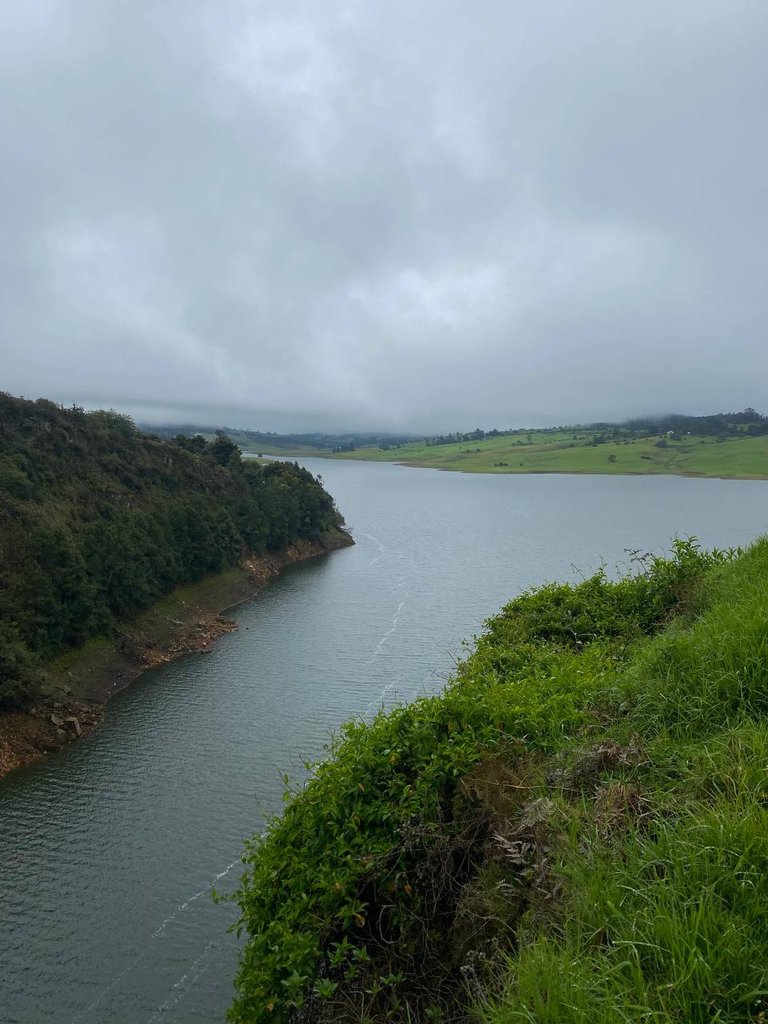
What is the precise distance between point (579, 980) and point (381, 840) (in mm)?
2667

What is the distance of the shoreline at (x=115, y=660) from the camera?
28469 mm

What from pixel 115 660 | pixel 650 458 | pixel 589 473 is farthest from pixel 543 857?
pixel 650 458

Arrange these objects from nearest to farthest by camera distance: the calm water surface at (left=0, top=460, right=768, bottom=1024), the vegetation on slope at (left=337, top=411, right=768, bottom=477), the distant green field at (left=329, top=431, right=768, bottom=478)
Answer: the calm water surface at (left=0, top=460, right=768, bottom=1024)
the distant green field at (left=329, top=431, right=768, bottom=478)
the vegetation on slope at (left=337, top=411, right=768, bottom=477)

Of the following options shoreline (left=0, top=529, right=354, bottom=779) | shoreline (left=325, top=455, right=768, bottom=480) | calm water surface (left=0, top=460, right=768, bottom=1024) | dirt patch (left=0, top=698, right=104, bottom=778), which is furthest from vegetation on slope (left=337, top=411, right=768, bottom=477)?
dirt patch (left=0, top=698, right=104, bottom=778)

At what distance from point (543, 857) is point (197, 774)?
22.9 meters

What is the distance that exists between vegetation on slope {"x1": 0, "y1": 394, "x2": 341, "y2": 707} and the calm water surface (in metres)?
4.94

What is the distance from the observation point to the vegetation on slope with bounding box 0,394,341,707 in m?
34.0

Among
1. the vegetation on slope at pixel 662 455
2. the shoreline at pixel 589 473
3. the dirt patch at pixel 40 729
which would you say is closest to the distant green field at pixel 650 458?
the vegetation on slope at pixel 662 455

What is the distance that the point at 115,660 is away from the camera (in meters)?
37.3

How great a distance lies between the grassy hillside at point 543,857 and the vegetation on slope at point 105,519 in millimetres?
27877

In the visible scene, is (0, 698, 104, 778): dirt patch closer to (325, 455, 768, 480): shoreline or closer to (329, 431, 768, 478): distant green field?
(325, 455, 768, 480): shoreline

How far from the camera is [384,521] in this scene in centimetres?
9556

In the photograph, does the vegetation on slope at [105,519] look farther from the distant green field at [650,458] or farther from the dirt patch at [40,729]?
the distant green field at [650,458]

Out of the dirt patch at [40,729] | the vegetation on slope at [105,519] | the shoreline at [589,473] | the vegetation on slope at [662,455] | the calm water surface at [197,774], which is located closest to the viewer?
the calm water surface at [197,774]
